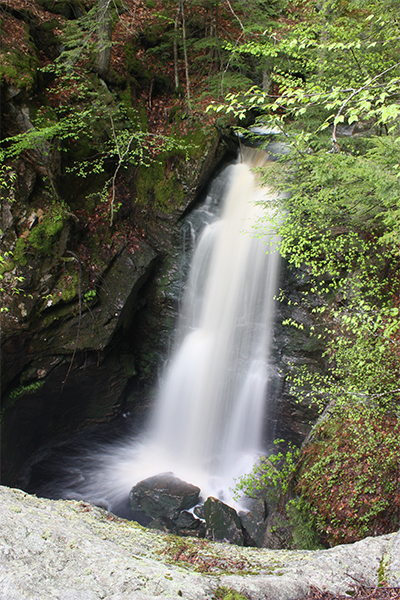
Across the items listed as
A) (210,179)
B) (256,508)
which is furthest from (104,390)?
(210,179)

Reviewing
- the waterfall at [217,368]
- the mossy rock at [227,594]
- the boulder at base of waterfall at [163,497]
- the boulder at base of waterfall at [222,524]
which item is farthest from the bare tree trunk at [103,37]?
the boulder at base of waterfall at [222,524]

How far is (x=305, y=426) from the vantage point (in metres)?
7.28

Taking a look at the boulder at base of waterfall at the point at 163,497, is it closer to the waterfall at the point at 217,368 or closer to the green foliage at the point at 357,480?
the waterfall at the point at 217,368

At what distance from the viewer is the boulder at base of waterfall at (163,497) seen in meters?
6.12

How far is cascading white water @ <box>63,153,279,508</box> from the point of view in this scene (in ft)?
24.7

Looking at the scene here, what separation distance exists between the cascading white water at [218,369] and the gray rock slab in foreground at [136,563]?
5.07m

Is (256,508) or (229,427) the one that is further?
(229,427)

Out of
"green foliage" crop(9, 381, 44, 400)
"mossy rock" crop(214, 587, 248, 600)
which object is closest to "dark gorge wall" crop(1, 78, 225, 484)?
"green foliage" crop(9, 381, 44, 400)

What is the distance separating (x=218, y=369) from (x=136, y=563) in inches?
241

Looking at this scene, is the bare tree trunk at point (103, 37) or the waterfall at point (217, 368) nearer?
the bare tree trunk at point (103, 37)

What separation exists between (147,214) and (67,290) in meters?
2.92

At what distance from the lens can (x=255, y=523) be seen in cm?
580

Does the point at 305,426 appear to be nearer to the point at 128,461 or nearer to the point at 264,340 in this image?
the point at 264,340

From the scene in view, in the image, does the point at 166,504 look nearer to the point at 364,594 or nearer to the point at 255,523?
the point at 255,523
